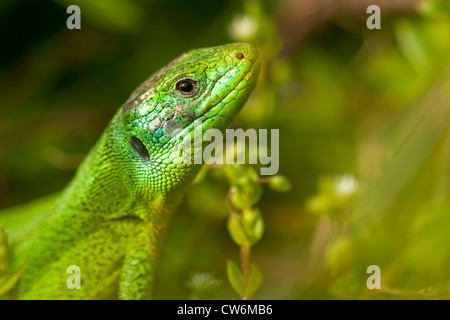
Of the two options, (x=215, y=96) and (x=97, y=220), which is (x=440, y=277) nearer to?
(x=215, y=96)

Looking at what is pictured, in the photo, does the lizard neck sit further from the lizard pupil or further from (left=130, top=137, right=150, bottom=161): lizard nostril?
the lizard pupil

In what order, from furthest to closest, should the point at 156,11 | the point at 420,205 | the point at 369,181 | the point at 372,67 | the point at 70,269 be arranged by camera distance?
the point at 156,11
the point at 372,67
the point at 369,181
the point at 420,205
the point at 70,269

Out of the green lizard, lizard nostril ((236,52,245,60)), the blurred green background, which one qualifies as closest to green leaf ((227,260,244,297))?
the blurred green background

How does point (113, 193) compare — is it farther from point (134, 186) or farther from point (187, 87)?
point (187, 87)

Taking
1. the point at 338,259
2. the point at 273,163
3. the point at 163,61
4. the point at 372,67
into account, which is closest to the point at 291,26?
the point at 372,67

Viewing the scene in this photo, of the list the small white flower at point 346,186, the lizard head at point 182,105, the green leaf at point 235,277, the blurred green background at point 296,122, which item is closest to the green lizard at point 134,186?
the lizard head at point 182,105
